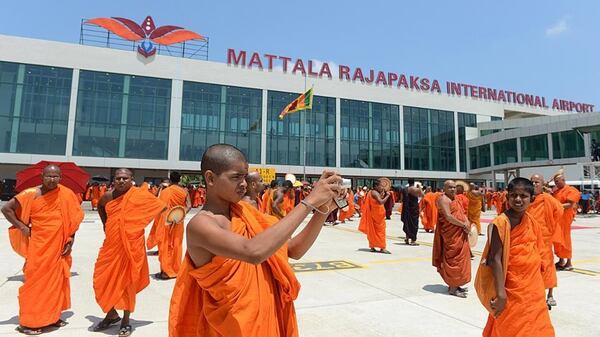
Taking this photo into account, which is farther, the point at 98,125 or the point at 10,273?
the point at 98,125

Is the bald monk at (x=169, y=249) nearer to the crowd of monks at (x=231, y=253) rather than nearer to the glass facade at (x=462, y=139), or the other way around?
the crowd of monks at (x=231, y=253)

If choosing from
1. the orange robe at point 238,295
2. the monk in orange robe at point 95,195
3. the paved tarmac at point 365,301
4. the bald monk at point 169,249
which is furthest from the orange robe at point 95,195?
the orange robe at point 238,295

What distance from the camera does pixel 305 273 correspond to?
22.3 ft

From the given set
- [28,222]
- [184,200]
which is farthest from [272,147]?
[28,222]

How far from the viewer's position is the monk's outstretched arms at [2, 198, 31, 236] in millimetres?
4297

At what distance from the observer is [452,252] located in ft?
18.6

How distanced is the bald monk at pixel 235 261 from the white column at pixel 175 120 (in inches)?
1376

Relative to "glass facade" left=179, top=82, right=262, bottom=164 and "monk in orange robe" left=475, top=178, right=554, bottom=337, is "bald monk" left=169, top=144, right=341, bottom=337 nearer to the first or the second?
"monk in orange robe" left=475, top=178, right=554, bottom=337

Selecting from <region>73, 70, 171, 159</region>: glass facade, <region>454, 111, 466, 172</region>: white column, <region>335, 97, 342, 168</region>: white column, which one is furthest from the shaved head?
<region>454, 111, 466, 172</region>: white column

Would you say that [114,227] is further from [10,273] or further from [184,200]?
[10,273]

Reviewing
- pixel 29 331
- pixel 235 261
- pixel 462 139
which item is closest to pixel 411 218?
pixel 29 331

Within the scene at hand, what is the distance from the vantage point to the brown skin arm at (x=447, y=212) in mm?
5619

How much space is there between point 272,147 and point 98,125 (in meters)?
15.6

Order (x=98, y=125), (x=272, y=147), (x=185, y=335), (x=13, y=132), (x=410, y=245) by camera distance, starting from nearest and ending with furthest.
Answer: (x=185, y=335), (x=410, y=245), (x=13, y=132), (x=98, y=125), (x=272, y=147)
